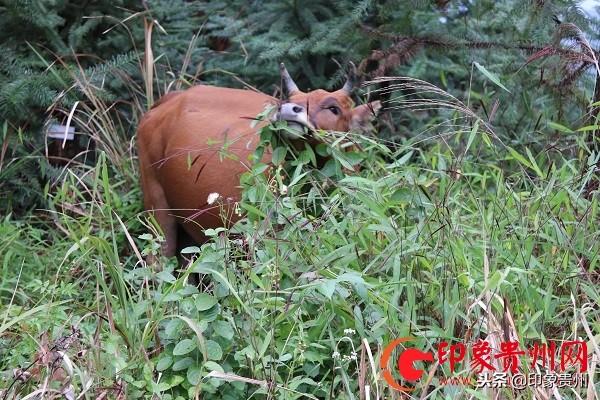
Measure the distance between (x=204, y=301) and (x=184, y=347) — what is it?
161 mm

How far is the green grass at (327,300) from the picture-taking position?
304 centimetres

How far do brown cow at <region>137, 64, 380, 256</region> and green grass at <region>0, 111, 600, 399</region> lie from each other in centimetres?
119

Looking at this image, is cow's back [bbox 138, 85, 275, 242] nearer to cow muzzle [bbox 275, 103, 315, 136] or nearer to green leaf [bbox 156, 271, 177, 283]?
cow muzzle [bbox 275, 103, 315, 136]

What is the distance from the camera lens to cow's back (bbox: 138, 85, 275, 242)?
5215mm

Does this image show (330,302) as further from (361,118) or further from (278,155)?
(361,118)

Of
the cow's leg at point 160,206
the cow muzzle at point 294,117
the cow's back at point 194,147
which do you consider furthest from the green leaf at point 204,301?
the cow's leg at point 160,206

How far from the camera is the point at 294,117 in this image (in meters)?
4.51

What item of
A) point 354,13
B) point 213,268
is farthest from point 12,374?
point 354,13

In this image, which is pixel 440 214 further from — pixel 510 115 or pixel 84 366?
pixel 510 115

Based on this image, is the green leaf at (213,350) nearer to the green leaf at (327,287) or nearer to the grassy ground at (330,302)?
the grassy ground at (330,302)

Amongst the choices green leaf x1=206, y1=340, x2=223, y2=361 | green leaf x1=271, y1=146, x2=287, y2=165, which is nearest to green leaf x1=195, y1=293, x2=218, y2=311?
green leaf x1=206, y1=340, x2=223, y2=361

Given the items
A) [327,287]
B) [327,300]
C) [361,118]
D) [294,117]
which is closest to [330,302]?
[327,300]

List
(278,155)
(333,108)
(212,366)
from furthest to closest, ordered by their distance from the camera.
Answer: (333,108) → (278,155) → (212,366)

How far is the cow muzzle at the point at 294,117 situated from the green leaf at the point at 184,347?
60.2 inches
